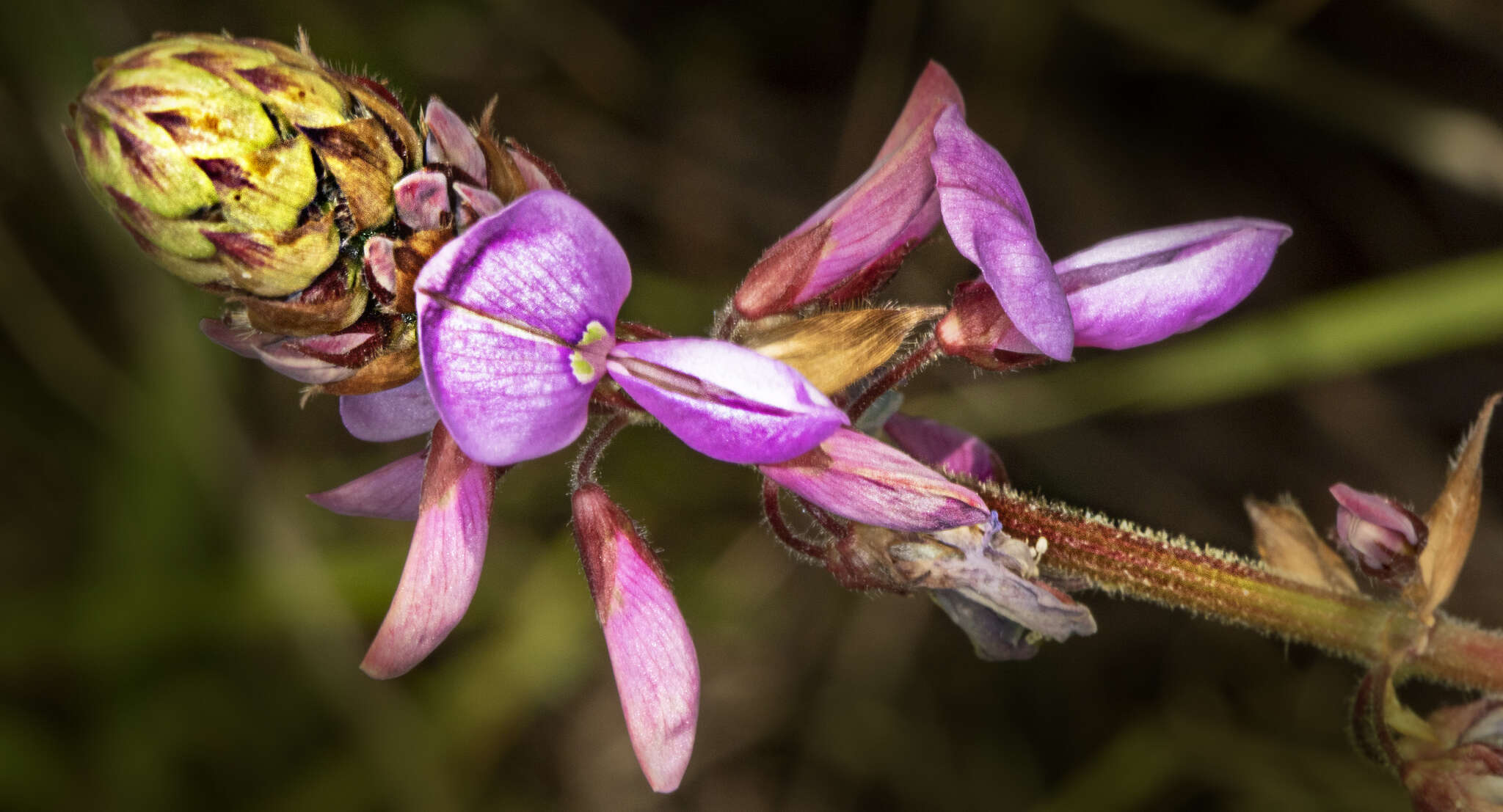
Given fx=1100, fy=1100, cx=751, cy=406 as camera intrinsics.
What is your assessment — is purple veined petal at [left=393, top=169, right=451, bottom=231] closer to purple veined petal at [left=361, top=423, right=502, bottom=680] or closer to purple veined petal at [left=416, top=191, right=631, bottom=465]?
purple veined petal at [left=416, top=191, right=631, bottom=465]

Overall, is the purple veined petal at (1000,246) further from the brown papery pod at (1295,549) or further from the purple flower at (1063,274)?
the brown papery pod at (1295,549)

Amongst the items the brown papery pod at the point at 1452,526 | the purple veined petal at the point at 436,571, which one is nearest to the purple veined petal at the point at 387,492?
the purple veined petal at the point at 436,571

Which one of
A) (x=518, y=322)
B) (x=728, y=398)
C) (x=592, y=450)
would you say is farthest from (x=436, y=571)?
(x=728, y=398)

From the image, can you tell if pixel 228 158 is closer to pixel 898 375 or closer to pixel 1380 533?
pixel 898 375

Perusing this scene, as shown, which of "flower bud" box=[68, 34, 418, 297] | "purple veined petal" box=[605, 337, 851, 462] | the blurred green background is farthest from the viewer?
the blurred green background

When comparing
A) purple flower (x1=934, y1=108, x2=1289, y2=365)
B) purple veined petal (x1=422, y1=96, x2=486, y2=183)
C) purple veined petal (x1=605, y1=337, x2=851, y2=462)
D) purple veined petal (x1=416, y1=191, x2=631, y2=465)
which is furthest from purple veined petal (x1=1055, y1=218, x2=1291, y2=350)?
purple veined petal (x1=422, y1=96, x2=486, y2=183)

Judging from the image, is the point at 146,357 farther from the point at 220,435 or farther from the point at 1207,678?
the point at 1207,678

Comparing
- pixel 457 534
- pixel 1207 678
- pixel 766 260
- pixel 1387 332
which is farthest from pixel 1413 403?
pixel 457 534

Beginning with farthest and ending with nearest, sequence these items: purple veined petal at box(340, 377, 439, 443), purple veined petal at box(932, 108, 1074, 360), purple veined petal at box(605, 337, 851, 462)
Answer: purple veined petal at box(340, 377, 439, 443)
purple veined petal at box(932, 108, 1074, 360)
purple veined petal at box(605, 337, 851, 462)
